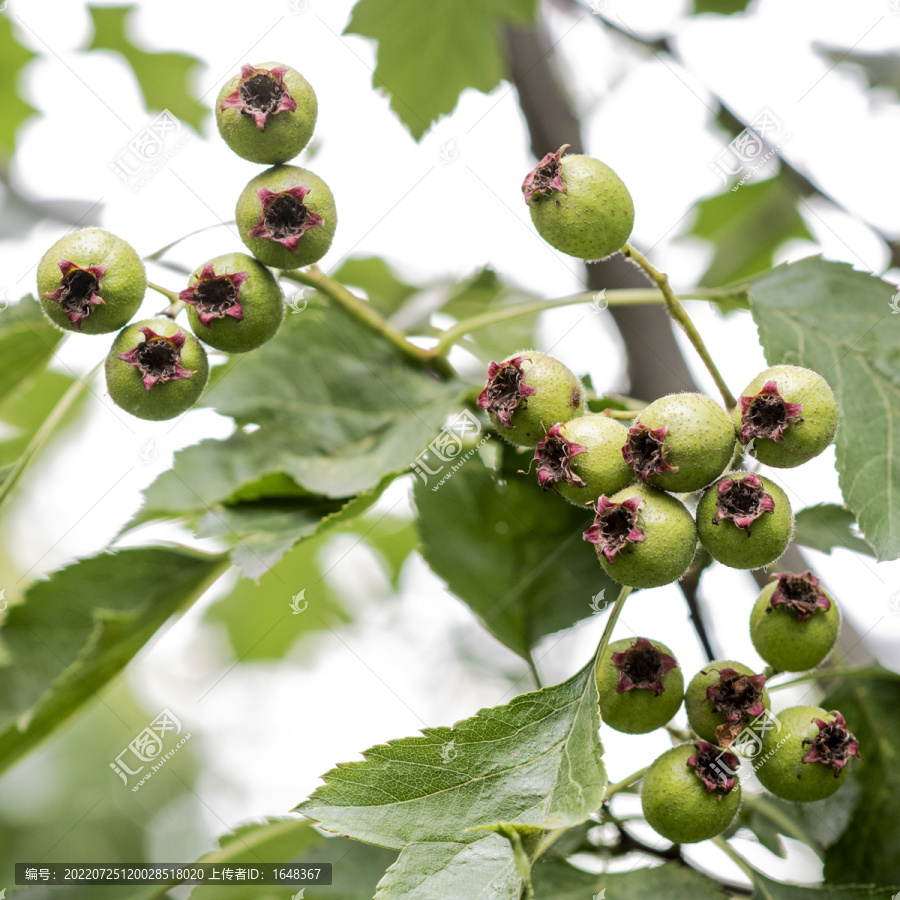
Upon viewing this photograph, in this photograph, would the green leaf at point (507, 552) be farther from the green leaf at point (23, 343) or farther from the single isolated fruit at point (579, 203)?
the green leaf at point (23, 343)

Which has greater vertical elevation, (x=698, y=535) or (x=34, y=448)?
(x=34, y=448)

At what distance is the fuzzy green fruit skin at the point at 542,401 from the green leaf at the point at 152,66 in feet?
7.93

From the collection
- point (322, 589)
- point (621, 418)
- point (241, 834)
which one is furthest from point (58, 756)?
point (621, 418)

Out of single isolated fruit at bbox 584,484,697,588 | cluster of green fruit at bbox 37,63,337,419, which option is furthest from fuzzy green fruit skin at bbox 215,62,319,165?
single isolated fruit at bbox 584,484,697,588

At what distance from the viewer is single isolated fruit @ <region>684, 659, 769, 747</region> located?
4.25ft

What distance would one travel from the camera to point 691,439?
46.9 inches

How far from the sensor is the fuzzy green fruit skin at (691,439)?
1194 millimetres

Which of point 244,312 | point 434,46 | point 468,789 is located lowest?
point 468,789

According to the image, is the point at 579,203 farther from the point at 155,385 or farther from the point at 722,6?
the point at 722,6

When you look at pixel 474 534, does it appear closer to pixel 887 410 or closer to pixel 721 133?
pixel 887 410

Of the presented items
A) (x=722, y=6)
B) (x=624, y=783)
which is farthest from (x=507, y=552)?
(x=722, y=6)

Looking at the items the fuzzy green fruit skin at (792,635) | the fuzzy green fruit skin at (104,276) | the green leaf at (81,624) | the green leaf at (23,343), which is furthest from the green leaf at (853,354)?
the green leaf at (23,343)

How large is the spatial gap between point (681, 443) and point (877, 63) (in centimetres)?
244

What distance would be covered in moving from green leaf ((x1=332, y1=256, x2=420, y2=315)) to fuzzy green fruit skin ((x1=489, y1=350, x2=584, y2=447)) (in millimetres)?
1515
